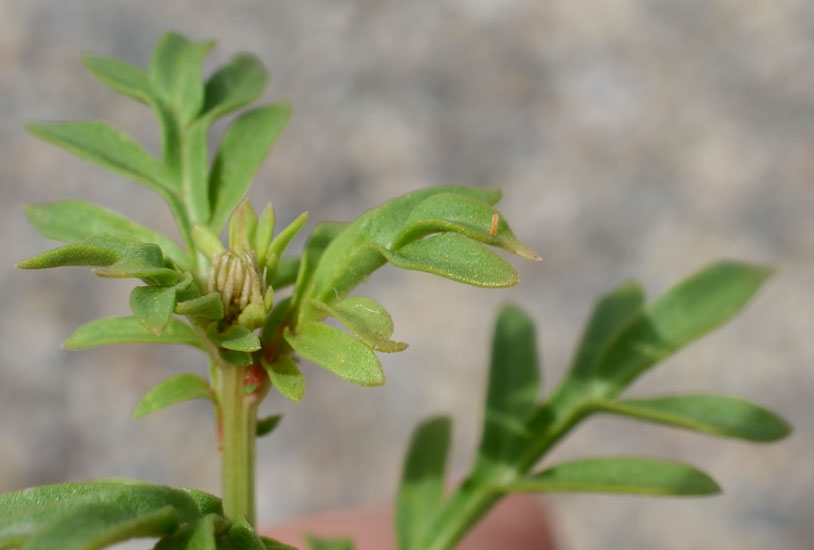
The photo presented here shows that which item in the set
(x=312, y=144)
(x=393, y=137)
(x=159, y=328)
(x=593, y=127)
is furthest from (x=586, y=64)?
(x=159, y=328)

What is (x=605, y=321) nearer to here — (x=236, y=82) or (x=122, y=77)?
(x=236, y=82)

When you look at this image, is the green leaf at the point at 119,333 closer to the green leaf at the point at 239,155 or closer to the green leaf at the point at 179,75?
the green leaf at the point at 239,155

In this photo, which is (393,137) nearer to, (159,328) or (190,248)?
(190,248)

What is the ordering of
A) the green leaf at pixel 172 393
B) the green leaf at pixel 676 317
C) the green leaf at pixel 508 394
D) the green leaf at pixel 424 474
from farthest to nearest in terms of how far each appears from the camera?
the green leaf at pixel 424 474
the green leaf at pixel 508 394
the green leaf at pixel 676 317
the green leaf at pixel 172 393

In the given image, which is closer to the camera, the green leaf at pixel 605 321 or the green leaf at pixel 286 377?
the green leaf at pixel 286 377

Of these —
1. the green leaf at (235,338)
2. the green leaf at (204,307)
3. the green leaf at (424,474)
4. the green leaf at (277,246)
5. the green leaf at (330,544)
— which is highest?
the green leaf at (277,246)

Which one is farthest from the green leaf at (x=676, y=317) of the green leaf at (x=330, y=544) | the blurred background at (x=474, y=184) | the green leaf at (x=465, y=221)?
the blurred background at (x=474, y=184)

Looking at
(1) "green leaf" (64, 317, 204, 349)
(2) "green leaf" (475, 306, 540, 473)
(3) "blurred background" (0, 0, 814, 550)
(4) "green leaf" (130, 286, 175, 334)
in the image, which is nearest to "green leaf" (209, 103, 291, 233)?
(1) "green leaf" (64, 317, 204, 349)

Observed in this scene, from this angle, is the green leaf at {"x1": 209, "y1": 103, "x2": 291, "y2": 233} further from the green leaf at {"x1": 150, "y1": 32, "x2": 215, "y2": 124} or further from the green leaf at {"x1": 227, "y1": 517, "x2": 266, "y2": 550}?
the green leaf at {"x1": 227, "y1": 517, "x2": 266, "y2": 550}

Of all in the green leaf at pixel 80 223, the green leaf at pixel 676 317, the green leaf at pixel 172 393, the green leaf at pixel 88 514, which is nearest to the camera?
the green leaf at pixel 88 514
